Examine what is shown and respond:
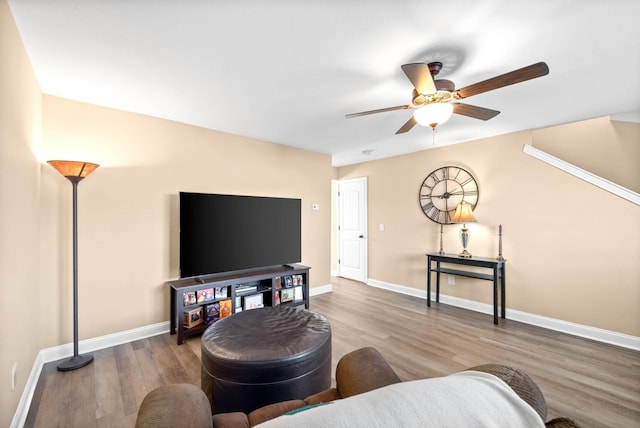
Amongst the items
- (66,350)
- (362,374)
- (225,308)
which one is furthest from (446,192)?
(66,350)

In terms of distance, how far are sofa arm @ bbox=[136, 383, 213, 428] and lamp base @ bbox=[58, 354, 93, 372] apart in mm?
2016

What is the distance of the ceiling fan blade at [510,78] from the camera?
147 centimetres

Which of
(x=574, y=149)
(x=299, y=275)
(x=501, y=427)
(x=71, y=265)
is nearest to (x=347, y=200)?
(x=299, y=275)

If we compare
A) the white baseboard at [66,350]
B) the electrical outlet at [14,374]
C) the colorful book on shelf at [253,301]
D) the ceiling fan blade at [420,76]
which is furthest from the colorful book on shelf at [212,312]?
the ceiling fan blade at [420,76]

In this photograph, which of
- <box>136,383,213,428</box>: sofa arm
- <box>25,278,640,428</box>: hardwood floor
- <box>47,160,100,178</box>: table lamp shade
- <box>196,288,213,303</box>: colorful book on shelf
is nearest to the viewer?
<box>136,383,213,428</box>: sofa arm

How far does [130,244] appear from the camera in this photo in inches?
110

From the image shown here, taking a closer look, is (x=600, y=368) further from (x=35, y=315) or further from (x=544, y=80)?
(x=35, y=315)

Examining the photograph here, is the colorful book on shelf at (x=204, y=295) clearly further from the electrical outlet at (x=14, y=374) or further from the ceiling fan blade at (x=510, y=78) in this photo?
the ceiling fan blade at (x=510, y=78)

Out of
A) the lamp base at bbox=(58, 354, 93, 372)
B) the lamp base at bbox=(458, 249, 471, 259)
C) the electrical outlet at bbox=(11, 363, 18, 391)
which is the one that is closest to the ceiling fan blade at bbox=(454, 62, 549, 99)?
the lamp base at bbox=(458, 249, 471, 259)

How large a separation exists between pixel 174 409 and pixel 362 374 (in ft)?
2.34

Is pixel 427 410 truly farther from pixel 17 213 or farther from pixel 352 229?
pixel 352 229

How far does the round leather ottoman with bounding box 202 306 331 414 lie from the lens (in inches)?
58.6

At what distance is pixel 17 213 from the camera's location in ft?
5.49

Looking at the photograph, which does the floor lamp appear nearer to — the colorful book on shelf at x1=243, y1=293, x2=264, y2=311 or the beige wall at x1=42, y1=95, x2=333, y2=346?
the beige wall at x1=42, y1=95, x2=333, y2=346
